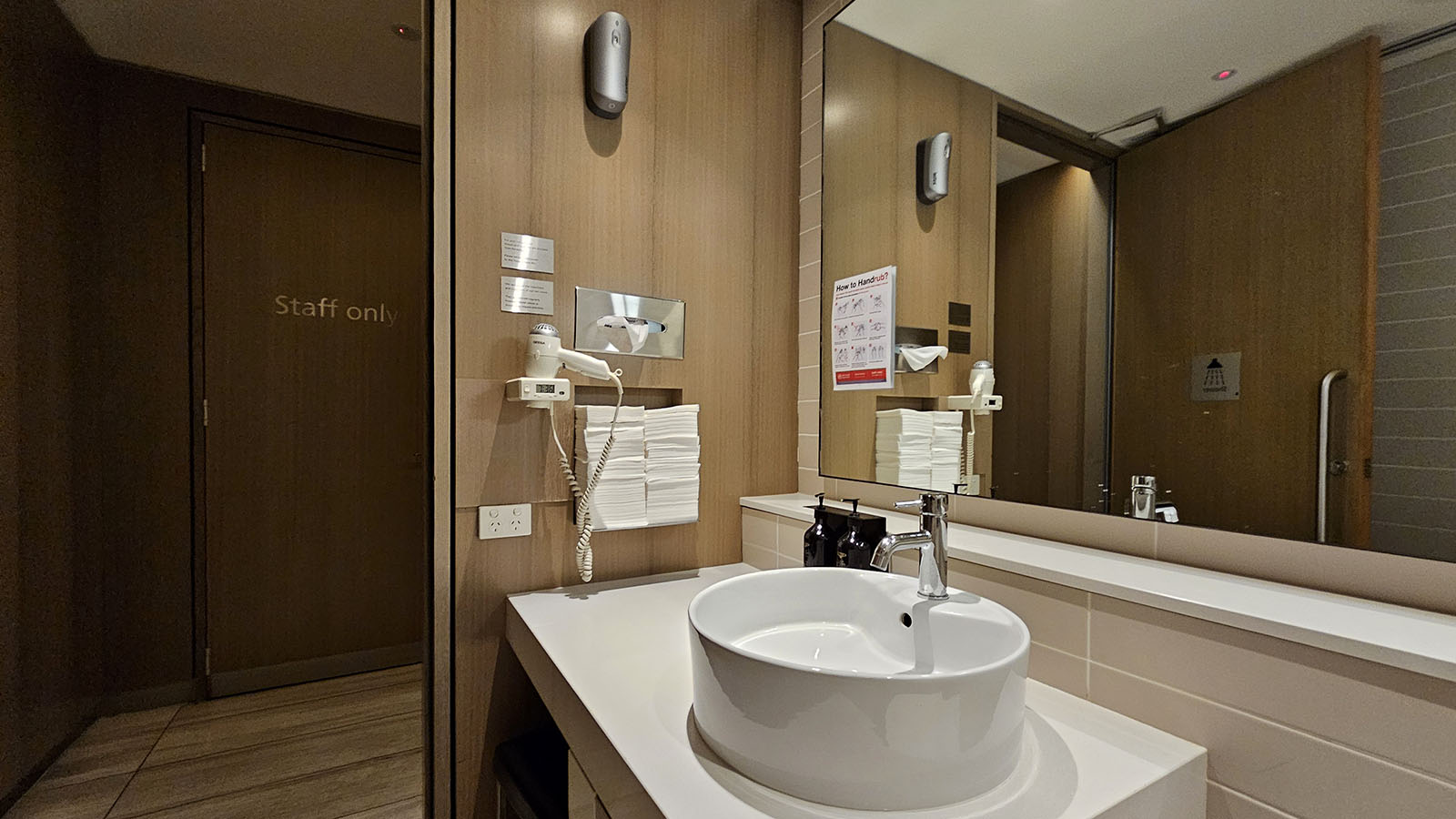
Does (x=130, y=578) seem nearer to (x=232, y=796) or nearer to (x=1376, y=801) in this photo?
(x=232, y=796)

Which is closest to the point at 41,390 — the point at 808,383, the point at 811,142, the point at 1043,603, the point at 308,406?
the point at 308,406

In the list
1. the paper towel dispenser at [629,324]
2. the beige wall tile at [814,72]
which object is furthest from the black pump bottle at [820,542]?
the beige wall tile at [814,72]

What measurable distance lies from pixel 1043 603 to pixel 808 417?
0.91m

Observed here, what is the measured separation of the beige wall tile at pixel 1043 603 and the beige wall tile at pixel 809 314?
0.80m

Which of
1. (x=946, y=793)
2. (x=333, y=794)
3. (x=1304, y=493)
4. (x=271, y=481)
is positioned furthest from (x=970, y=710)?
(x=271, y=481)

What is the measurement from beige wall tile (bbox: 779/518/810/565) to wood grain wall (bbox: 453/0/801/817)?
205mm

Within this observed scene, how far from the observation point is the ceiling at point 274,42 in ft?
6.60

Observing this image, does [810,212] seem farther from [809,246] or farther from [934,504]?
[934,504]

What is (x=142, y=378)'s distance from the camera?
234 centimetres

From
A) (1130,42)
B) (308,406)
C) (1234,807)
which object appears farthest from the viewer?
(308,406)

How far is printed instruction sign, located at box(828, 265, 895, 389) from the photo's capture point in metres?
1.51

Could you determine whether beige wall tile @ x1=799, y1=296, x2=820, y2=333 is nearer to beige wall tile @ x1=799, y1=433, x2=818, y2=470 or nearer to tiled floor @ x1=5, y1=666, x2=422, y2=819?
beige wall tile @ x1=799, y1=433, x2=818, y2=470

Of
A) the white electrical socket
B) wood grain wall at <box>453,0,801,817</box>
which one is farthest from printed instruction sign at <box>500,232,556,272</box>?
the white electrical socket

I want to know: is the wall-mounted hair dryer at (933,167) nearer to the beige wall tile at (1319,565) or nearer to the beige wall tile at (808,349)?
the beige wall tile at (808,349)
